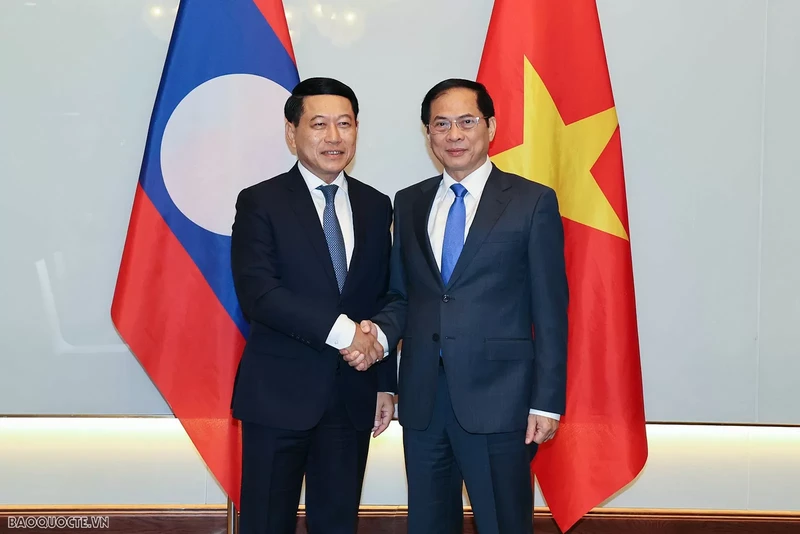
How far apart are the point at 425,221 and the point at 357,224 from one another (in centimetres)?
23

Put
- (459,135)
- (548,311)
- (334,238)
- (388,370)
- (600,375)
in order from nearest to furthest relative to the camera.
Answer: (548,311), (459,135), (334,238), (388,370), (600,375)

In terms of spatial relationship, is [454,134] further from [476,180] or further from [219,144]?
[219,144]

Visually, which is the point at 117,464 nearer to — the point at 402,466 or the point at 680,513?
the point at 402,466

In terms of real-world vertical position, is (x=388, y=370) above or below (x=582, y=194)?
below

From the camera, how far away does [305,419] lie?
2.20 metres

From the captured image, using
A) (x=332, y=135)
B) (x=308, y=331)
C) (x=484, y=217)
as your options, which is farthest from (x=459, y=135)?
(x=308, y=331)

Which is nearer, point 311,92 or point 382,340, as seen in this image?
point 382,340

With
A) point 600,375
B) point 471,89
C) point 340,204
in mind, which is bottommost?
point 600,375

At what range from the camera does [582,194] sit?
280 centimetres

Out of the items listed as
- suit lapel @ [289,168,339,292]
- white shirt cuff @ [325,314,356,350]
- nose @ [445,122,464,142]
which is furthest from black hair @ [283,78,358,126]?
white shirt cuff @ [325,314,356,350]

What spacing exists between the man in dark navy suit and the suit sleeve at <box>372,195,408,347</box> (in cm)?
4

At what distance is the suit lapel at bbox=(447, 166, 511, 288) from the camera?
6.97 ft

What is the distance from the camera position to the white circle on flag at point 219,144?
110 inches

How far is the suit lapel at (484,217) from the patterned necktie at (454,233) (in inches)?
1.4
